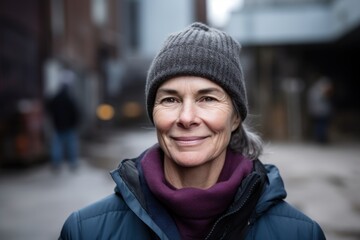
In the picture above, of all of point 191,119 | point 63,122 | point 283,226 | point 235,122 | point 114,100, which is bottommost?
point 114,100

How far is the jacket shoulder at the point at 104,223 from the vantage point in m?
1.94

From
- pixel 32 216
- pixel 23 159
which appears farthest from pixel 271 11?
pixel 32 216

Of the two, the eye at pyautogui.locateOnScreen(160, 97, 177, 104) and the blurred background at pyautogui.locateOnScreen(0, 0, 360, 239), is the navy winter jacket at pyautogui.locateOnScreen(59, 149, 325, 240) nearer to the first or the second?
the eye at pyautogui.locateOnScreen(160, 97, 177, 104)

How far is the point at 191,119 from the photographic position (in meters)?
1.94

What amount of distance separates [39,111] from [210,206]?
10.9 meters

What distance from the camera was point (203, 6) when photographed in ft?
99.9

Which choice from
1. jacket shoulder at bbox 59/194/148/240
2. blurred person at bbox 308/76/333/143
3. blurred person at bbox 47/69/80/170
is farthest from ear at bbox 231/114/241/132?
blurred person at bbox 308/76/333/143

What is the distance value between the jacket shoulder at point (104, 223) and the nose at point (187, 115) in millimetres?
431

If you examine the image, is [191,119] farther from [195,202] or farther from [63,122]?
[63,122]

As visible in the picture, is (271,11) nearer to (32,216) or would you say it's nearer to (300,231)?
(32,216)

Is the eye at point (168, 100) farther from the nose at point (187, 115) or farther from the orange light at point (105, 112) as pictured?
the orange light at point (105, 112)

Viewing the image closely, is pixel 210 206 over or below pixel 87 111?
over

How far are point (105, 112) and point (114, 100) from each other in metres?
2.78

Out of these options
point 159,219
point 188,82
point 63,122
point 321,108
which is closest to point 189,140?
point 188,82
